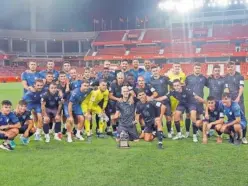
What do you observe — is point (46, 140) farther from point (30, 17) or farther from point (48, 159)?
point (30, 17)

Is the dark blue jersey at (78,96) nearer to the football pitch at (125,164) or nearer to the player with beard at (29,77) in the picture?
the football pitch at (125,164)

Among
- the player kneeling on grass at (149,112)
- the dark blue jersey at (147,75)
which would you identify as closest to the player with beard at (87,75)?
the dark blue jersey at (147,75)

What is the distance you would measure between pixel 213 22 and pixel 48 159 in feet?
170

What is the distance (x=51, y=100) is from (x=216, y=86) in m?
4.30

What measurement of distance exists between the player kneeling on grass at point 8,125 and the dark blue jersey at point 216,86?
4959 mm

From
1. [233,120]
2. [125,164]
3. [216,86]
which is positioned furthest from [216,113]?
[125,164]

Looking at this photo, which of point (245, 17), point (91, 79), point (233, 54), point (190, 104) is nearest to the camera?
point (190, 104)

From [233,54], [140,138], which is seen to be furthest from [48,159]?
[233,54]

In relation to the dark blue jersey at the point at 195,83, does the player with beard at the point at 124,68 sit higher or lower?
higher

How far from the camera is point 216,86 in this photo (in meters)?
9.12

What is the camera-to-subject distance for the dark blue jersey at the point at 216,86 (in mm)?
9086

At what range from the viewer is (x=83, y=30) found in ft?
200

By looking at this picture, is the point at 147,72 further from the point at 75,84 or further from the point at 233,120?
the point at 233,120

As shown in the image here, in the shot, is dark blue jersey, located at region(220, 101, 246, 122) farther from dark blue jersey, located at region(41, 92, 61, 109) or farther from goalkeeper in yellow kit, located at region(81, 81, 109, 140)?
dark blue jersey, located at region(41, 92, 61, 109)
